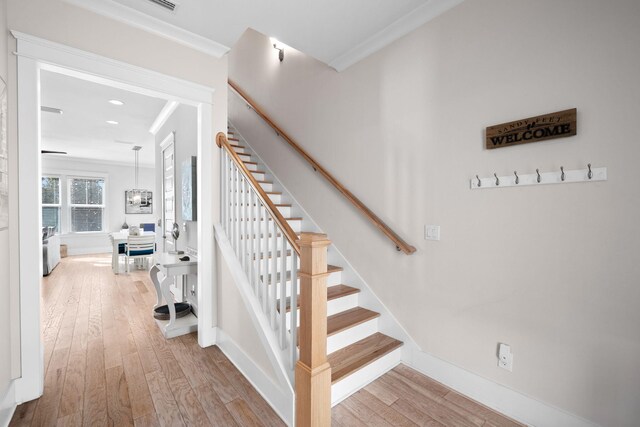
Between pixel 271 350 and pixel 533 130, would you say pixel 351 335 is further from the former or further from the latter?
pixel 533 130

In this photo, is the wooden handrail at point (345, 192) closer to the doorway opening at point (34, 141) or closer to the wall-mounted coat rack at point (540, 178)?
the wall-mounted coat rack at point (540, 178)

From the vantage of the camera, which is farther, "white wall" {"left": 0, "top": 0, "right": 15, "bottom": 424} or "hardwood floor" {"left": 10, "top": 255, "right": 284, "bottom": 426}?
"hardwood floor" {"left": 10, "top": 255, "right": 284, "bottom": 426}

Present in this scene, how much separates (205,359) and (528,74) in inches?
120

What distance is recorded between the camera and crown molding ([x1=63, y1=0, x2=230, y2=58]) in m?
1.97

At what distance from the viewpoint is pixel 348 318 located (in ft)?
7.75

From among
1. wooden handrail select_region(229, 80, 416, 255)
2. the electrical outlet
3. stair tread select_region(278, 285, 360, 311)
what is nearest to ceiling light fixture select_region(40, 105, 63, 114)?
wooden handrail select_region(229, 80, 416, 255)

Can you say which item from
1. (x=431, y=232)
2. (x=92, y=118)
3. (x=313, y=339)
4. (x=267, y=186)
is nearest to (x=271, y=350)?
(x=313, y=339)

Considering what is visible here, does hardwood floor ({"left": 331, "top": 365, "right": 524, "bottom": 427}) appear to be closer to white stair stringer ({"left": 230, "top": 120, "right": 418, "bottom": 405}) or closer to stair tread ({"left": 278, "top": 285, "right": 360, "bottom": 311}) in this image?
white stair stringer ({"left": 230, "top": 120, "right": 418, "bottom": 405})

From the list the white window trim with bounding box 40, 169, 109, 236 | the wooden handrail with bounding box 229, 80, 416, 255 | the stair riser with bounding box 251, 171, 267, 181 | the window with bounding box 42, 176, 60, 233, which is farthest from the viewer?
the white window trim with bounding box 40, 169, 109, 236

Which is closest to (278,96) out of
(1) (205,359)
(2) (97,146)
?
(1) (205,359)

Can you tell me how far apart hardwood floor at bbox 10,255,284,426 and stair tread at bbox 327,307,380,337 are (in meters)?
0.68

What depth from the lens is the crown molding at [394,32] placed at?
204 centimetres

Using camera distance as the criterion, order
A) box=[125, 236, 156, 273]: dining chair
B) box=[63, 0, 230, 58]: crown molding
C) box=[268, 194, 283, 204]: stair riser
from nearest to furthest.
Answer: box=[63, 0, 230, 58]: crown molding
box=[268, 194, 283, 204]: stair riser
box=[125, 236, 156, 273]: dining chair

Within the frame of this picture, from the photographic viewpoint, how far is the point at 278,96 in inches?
149
